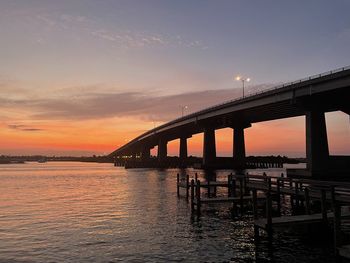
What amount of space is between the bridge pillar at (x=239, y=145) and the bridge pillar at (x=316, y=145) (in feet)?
173

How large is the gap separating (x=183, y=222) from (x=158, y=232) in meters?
3.69

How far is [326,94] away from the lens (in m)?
61.6

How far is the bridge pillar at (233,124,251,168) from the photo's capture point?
118062mm

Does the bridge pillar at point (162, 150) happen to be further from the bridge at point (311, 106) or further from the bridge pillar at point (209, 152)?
the bridge at point (311, 106)

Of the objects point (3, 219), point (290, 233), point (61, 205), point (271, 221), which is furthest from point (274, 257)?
point (61, 205)

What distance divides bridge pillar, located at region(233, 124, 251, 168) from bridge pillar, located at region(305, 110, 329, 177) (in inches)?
2078

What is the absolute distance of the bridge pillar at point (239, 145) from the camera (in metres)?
118

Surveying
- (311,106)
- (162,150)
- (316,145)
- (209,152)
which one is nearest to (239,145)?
(209,152)

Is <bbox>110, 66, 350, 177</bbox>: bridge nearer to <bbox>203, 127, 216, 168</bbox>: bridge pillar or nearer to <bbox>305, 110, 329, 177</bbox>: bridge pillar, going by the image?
<bbox>305, 110, 329, 177</bbox>: bridge pillar

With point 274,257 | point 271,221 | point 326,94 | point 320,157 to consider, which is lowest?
point 274,257

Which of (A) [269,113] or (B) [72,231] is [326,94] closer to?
(A) [269,113]

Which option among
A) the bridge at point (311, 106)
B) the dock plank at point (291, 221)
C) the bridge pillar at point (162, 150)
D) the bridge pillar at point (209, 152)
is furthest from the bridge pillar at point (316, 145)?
the bridge pillar at point (162, 150)

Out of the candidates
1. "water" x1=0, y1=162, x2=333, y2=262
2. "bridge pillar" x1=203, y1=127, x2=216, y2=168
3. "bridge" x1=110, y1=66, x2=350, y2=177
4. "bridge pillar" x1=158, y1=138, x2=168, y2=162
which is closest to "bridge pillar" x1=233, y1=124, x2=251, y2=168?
"bridge pillar" x1=203, y1=127, x2=216, y2=168

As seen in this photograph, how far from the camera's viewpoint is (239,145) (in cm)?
11862
